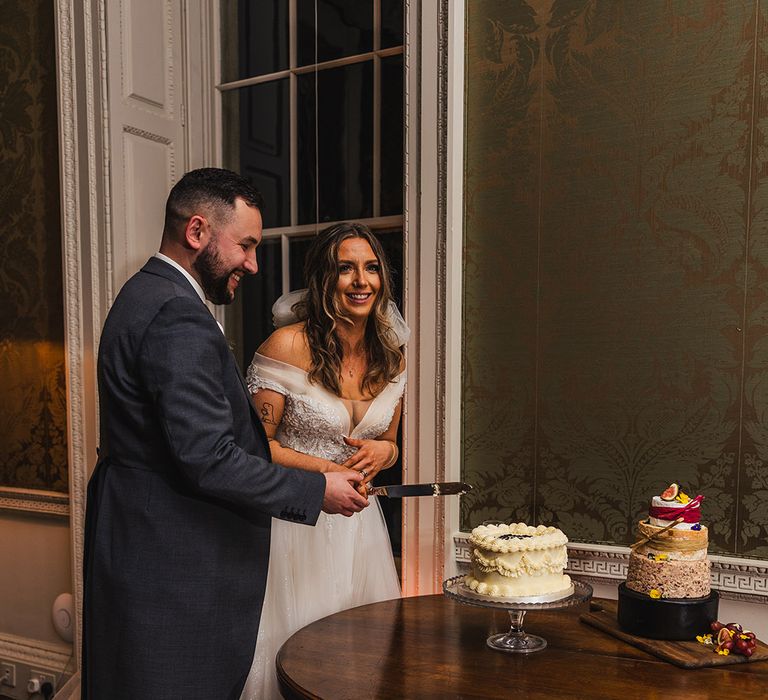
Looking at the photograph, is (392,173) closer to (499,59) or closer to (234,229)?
(499,59)

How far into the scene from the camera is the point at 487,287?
2572 mm

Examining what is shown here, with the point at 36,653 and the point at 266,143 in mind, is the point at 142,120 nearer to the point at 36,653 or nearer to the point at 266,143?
the point at 266,143

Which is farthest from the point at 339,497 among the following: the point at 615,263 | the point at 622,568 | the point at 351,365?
the point at 615,263

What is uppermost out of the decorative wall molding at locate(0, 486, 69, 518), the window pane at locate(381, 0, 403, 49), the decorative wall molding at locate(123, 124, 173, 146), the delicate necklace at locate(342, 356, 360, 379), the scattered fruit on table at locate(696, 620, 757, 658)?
the window pane at locate(381, 0, 403, 49)

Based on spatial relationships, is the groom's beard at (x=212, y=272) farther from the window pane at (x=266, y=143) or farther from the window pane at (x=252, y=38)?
Answer: the window pane at (x=252, y=38)

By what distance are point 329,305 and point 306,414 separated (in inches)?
13.7

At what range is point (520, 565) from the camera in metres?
1.86

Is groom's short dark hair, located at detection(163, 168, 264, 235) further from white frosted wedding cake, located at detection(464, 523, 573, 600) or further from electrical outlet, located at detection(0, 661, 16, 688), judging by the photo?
electrical outlet, located at detection(0, 661, 16, 688)

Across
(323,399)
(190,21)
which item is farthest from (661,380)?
(190,21)

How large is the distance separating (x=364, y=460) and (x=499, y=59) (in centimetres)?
137

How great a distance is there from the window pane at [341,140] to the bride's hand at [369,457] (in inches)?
36.1

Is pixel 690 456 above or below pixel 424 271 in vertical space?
below

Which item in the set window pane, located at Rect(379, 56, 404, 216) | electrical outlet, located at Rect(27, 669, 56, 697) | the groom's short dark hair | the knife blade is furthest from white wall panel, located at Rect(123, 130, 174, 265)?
electrical outlet, located at Rect(27, 669, 56, 697)

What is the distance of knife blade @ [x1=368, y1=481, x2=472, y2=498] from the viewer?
90.0 inches
